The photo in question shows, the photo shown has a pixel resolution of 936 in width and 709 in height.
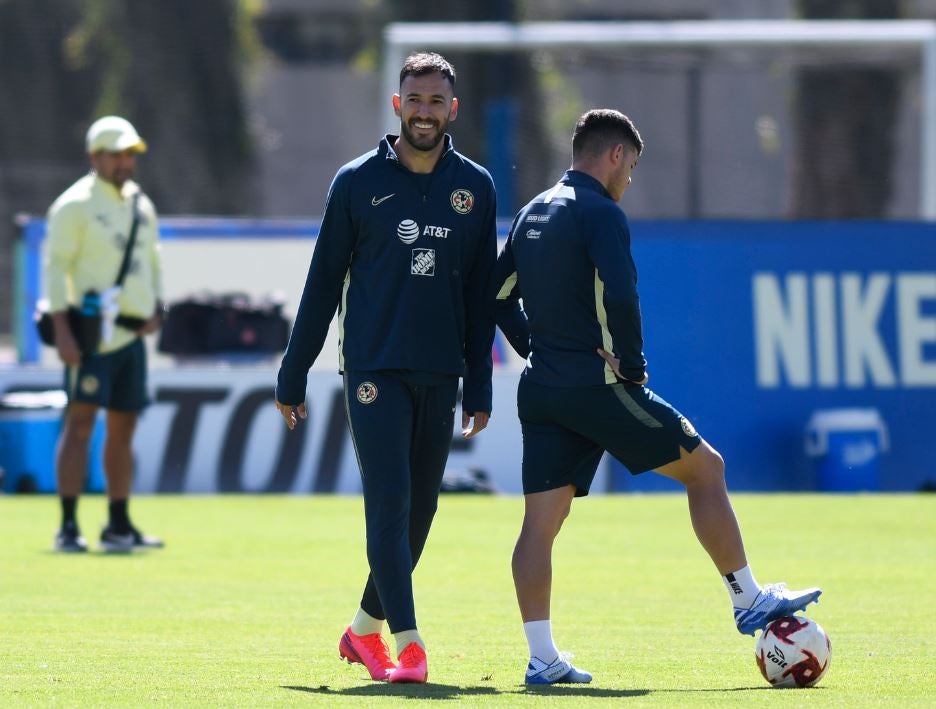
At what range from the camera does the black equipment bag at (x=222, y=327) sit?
1648 centimetres

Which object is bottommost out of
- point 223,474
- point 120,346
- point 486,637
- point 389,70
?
point 223,474

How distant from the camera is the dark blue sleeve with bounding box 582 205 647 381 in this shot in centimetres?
675

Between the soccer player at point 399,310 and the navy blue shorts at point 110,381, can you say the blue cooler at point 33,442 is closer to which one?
the navy blue shorts at point 110,381

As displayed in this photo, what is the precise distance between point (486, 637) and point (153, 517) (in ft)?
19.7

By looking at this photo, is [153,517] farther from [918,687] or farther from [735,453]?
[918,687]

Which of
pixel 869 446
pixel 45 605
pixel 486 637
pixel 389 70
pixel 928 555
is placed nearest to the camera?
pixel 486 637

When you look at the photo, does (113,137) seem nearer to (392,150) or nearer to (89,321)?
(89,321)

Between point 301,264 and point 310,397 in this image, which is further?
point 301,264

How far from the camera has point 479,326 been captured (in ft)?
23.2

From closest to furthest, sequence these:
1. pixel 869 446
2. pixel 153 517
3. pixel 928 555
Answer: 1. pixel 928 555
2. pixel 153 517
3. pixel 869 446

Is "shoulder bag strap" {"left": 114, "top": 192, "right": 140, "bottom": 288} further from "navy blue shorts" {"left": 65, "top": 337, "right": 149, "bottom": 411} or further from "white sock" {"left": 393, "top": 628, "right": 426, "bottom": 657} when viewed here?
"white sock" {"left": 393, "top": 628, "right": 426, "bottom": 657}

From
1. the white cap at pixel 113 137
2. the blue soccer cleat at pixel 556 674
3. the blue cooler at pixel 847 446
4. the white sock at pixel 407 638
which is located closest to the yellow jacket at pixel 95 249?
the white cap at pixel 113 137

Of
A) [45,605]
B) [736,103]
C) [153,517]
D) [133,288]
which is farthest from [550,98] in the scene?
[45,605]

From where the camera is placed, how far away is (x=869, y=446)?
50.0 ft
